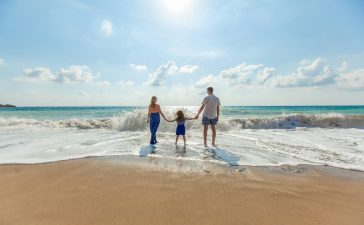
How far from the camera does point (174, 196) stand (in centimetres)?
310

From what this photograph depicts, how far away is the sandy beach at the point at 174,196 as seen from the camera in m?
2.55

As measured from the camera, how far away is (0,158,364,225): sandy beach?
100 inches

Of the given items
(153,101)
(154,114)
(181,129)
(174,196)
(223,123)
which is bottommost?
(174,196)

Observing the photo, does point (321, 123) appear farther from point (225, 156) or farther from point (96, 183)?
point (96, 183)

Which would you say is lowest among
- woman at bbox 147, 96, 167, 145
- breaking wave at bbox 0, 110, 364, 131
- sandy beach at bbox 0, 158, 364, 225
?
sandy beach at bbox 0, 158, 364, 225

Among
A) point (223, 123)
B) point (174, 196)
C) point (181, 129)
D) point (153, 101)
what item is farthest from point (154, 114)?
point (223, 123)

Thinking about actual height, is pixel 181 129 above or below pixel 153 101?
below

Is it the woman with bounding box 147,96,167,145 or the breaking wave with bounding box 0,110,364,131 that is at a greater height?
the woman with bounding box 147,96,167,145

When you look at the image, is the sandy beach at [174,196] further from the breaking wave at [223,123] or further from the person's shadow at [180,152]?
the breaking wave at [223,123]

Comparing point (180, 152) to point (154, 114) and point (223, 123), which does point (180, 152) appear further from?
point (223, 123)

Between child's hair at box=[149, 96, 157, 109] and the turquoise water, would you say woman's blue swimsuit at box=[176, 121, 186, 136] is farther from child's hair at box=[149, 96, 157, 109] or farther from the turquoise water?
the turquoise water

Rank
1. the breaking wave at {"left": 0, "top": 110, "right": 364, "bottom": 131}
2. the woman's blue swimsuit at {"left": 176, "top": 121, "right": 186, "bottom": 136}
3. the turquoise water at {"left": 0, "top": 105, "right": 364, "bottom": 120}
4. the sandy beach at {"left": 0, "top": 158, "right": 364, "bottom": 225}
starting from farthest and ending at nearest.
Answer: the turquoise water at {"left": 0, "top": 105, "right": 364, "bottom": 120} → the breaking wave at {"left": 0, "top": 110, "right": 364, "bottom": 131} → the woman's blue swimsuit at {"left": 176, "top": 121, "right": 186, "bottom": 136} → the sandy beach at {"left": 0, "top": 158, "right": 364, "bottom": 225}

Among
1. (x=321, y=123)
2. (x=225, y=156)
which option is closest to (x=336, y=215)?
(x=225, y=156)

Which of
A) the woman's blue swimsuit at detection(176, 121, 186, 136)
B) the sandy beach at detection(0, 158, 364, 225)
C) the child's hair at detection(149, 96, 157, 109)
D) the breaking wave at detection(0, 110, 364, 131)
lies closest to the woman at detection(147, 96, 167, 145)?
the child's hair at detection(149, 96, 157, 109)
